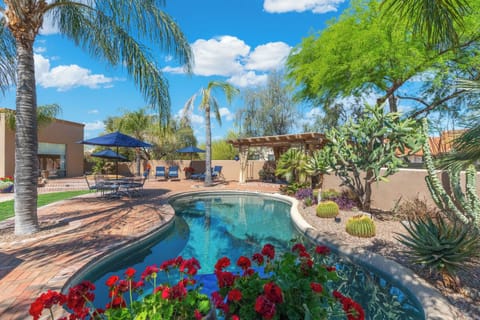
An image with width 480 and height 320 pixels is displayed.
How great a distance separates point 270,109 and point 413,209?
17.1 meters

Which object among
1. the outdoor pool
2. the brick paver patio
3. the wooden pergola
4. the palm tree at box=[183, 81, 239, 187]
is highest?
the palm tree at box=[183, 81, 239, 187]

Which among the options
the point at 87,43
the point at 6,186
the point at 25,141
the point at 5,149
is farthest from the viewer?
the point at 5,149

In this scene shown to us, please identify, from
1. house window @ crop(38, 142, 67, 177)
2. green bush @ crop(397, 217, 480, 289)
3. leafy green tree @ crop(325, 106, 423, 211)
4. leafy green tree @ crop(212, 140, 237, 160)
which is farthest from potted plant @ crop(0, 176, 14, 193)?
leafy green tree @ crop(212, 140, 237, 160)

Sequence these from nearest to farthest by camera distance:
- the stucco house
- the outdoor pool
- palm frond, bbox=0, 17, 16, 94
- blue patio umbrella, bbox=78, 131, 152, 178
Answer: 1. the outdoor pool
2. palm frond, bbox=0, 17, 16, 94
3. blue patio umbrella, bbox=78, 131, 152, 178
4. the stucco house

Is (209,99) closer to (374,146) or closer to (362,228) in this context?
(374,146)

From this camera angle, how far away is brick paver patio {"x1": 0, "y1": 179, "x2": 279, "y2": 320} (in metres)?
3.34

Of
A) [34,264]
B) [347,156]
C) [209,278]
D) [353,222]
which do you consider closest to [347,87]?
[347,156]

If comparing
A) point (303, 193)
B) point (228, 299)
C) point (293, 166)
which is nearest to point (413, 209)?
point (303, 193)

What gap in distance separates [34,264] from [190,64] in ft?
18.3

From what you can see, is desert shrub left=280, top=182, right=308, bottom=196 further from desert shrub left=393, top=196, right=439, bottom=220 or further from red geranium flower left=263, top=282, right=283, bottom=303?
red geranium flower left=263, top=282, right=283, bottom=303

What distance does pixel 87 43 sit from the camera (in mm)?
6793

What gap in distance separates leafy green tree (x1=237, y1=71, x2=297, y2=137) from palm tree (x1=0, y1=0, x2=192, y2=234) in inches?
670

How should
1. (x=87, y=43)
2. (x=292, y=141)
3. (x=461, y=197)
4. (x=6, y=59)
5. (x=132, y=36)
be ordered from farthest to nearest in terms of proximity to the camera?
1. (x=292, y=141)
2. (x=87, y=43)
3. (x=6, y=59)
4. (x=132, y=36)
5. (x=461, y=197)

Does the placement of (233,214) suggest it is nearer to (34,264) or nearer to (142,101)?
(142,101)
